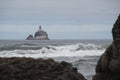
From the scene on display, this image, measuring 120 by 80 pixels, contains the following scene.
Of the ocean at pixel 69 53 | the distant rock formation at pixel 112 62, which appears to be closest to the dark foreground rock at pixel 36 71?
the distant rock formation at pixel 112 62

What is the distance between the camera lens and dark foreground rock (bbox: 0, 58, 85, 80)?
9320mm

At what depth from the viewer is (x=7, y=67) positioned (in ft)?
31.7

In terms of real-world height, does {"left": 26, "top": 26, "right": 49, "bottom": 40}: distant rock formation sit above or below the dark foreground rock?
above

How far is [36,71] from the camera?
945 centimetres

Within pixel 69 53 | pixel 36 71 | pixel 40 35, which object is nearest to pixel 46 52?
pixel 69 53

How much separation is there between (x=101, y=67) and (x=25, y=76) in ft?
6.21

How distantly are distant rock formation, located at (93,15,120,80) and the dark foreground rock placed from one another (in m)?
0.60

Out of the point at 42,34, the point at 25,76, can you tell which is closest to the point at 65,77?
the point at 25,76

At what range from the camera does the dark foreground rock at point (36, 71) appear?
932 centimetres

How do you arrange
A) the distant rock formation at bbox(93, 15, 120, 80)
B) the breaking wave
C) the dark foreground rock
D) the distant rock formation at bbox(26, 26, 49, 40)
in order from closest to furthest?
1. the distant rock formation at bbox(93, 15, 120, 80)
2. the dark foreground rock
3. the breaking wave
4. the distant rock formation at bbox(26, 26, 49, 40)

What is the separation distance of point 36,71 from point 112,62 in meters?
1.86

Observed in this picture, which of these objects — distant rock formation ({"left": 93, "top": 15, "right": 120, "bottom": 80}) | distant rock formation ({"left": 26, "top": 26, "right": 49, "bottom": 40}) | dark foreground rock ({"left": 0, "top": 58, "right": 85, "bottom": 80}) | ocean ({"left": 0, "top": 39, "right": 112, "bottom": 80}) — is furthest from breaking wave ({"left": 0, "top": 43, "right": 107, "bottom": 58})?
distant rock formation ({"left": 26, "top": 26, "right": 49, "bottom": 40})

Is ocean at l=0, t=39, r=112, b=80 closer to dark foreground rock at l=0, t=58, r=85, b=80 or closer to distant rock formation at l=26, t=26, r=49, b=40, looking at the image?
dark foreground rock at l=0, t=58, r=85, b=80

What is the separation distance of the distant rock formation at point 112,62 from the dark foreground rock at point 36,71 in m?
0.60
